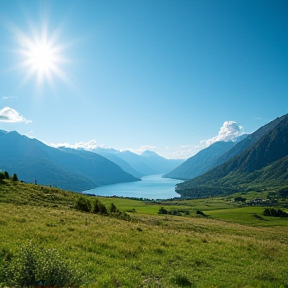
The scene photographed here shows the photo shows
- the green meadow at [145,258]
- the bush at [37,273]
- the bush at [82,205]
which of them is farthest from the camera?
the bush at [82,205]

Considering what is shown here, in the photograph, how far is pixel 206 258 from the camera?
18.5 m

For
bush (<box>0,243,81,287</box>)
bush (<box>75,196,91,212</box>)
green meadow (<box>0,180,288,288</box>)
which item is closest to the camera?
bush (<box>0,243,81,287</box>)

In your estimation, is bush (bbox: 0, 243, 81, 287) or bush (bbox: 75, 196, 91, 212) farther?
bush (bbox: 75, 196, 91, 212)

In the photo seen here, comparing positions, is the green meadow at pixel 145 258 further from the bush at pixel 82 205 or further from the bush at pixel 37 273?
the bush at pixel 82 205

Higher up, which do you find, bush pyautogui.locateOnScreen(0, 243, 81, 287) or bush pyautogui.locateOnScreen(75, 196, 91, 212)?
bush pyautogui.locateOnScreen(75, 196, 91, 212)

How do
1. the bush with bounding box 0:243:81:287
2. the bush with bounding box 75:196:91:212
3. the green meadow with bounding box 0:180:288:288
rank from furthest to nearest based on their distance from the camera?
the bush with bounding box 75:196:91:212 < the green meadow with bounding box 0:180:288:288 < the bush with bounding box 0:243:81:287

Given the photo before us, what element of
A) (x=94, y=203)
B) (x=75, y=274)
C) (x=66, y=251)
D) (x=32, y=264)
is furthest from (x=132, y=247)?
(x=94, y=203)

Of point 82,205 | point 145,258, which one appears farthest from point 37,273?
point 82,205

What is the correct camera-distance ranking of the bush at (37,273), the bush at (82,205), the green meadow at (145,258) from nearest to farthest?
the bush at (37,273), the green meadow at (145,258), the bush at (82,205)

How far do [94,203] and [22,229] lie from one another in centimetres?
A: 2355

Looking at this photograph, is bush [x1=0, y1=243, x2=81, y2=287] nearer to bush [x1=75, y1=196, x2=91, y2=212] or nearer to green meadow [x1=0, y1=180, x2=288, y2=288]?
green meadow [x1=0, y1=180, x2=288, y2=288]

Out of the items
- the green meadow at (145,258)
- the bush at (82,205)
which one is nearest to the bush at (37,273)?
the green meadow at (145,258)

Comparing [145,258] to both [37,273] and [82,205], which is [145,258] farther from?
[82,205]

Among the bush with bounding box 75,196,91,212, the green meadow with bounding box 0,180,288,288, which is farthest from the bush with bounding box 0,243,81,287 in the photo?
the bush with bounding box 75,196,91,212
